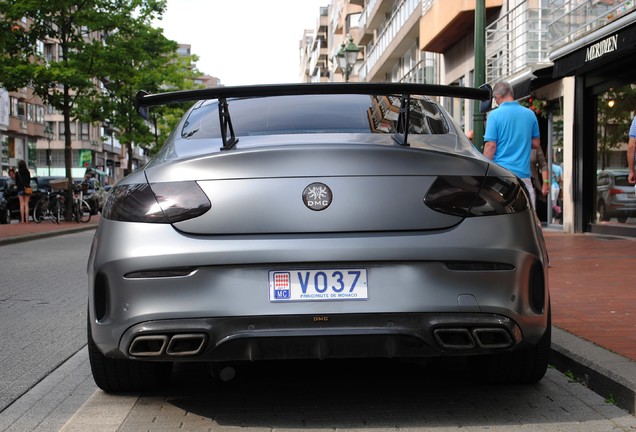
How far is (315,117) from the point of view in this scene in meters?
4.62

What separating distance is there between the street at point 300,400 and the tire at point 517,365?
0.06 m

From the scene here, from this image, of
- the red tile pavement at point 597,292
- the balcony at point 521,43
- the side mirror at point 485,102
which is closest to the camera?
the side mirror at point 485,102

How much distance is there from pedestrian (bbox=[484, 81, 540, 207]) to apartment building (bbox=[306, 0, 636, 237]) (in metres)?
4.93

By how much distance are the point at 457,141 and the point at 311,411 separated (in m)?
1.43

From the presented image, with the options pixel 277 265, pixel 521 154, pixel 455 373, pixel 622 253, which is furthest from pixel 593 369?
pixel 622 253

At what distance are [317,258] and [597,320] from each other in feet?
10.4

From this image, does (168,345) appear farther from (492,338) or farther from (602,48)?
(602,48)

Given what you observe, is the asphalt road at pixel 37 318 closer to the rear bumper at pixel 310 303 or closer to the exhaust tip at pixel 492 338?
the rear bumper at pixel 310 303

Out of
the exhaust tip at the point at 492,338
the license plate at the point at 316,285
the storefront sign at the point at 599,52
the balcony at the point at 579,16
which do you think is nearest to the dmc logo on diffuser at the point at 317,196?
the license plate at the point at 316,285

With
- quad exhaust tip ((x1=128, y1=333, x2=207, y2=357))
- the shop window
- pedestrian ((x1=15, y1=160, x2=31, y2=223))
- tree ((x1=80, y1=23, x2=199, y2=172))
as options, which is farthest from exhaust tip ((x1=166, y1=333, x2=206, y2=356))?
pedestrian ((x1=15, y1=160, x2=31, y2=223))

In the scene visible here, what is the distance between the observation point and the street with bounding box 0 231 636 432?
155 inches

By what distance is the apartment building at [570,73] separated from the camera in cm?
1589

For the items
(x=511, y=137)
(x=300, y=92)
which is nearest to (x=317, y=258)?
(x=300, y=92)

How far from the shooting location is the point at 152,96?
4.43 meters
